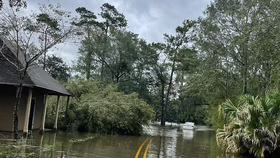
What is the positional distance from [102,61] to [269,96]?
37206 mm

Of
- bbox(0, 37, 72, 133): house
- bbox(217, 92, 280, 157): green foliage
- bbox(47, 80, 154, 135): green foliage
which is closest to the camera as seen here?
bbox(217, 92, 280, 157): green foliage

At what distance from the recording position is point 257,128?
43.4 feet

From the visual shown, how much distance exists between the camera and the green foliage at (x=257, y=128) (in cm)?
1273

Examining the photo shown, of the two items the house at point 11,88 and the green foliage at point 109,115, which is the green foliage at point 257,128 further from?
the house at point 11,88

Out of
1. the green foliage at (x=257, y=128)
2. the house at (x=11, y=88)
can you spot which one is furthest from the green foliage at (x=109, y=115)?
the green foliage at (x=257, y=128)

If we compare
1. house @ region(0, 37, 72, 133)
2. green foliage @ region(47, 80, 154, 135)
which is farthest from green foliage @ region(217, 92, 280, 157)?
house @ region(0, 37, 72, 133)

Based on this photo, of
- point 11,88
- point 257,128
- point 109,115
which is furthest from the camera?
point 109,115

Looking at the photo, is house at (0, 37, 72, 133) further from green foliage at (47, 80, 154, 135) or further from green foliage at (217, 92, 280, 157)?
green foliage at (217, 92, 280, 157)

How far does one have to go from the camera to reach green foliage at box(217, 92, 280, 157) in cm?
1273

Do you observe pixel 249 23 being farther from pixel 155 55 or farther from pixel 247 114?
pixel 155 55

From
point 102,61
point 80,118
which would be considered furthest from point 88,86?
point 102,61

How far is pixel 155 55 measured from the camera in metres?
53.9

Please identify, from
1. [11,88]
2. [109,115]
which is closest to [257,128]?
[109,115]

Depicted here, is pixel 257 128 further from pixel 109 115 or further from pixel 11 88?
pixel 11 88
